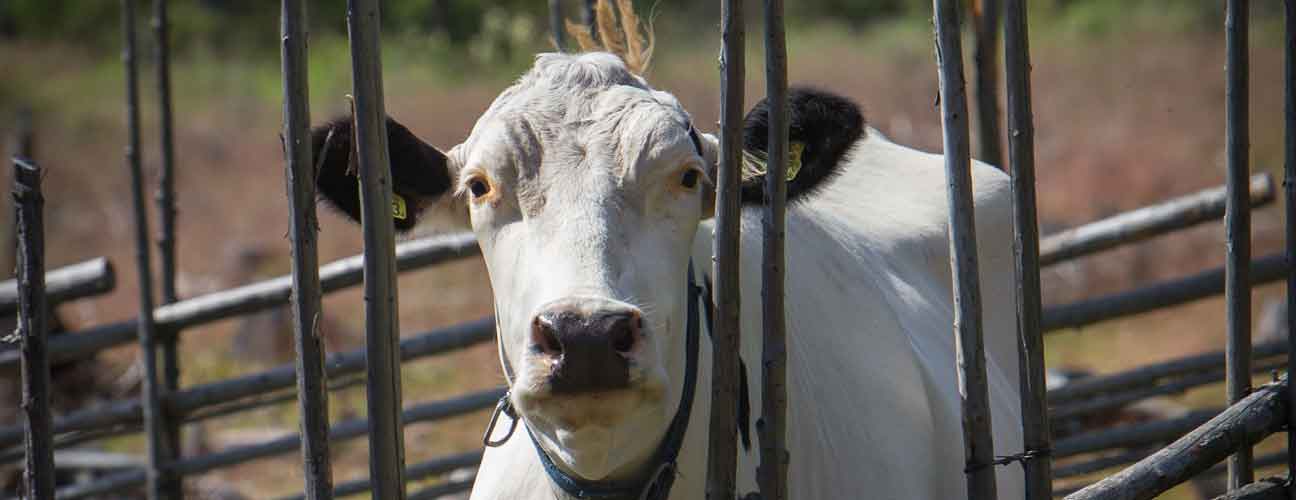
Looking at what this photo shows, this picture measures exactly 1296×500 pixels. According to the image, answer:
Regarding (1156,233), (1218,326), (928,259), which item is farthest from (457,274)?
(928,259)

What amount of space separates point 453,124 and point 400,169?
13.6m

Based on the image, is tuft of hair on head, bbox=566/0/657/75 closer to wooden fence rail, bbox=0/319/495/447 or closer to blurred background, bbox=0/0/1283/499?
wooden fence rail, bbox=0/319/495/447

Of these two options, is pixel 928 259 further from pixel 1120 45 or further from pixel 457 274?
pixel 1120 45

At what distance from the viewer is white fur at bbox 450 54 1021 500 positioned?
2.45m

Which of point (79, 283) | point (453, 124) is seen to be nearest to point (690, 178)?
point (79, 283)

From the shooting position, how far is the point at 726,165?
240 cm

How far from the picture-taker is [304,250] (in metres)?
2.34

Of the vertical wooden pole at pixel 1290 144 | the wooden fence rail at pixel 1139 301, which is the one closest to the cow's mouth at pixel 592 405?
the vertical wooden pole at pixel 1290 144

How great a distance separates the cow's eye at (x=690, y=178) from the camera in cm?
270

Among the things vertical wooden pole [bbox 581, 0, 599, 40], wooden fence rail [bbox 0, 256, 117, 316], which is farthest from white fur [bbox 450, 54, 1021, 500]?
wooden fence rail [bbox 0, 256, 117, 316]

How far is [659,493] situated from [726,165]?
64cm

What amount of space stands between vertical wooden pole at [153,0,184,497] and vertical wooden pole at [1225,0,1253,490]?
11.5 ft

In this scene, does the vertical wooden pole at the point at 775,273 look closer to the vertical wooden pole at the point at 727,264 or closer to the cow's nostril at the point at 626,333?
the vertical wooden pole at the point at 727,264

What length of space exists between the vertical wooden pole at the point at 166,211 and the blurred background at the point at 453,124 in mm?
1479
